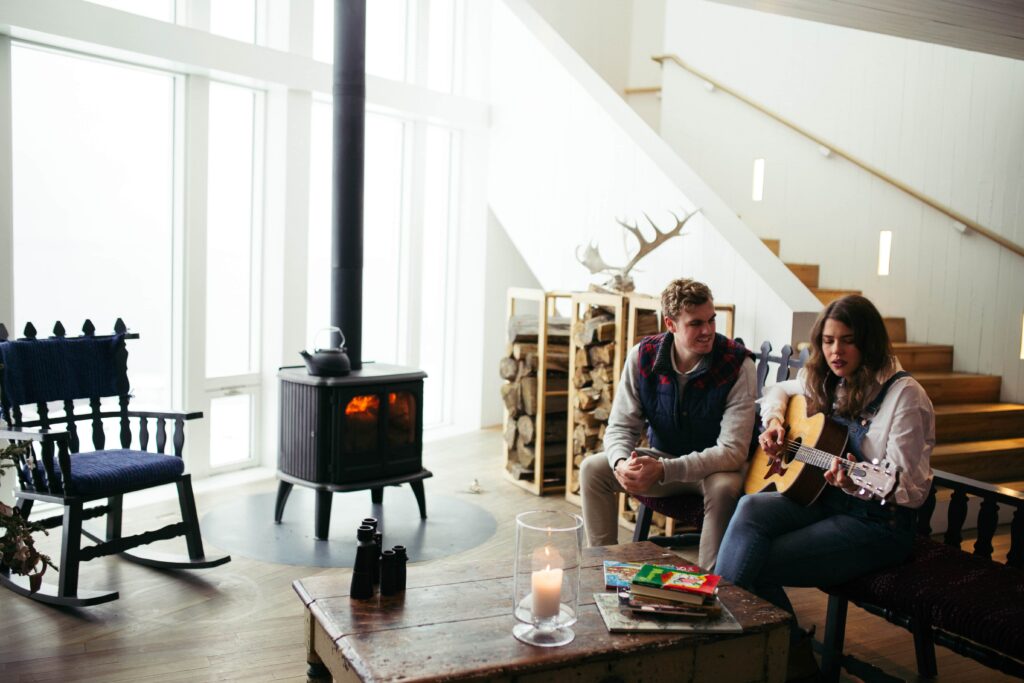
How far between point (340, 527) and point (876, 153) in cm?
389

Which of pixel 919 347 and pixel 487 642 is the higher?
pixel 919 347

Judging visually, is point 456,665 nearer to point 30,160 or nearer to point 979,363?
point 30,160

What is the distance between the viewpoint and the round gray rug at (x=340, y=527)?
376 cm

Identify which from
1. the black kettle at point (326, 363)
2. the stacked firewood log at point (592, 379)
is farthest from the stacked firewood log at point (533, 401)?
the black kettle at point (326, 363)

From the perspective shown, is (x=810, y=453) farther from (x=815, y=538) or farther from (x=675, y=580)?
(x=675, y=580)

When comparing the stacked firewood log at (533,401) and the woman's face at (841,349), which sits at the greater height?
the woman's face at (841,349)

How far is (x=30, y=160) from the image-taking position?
417 cm

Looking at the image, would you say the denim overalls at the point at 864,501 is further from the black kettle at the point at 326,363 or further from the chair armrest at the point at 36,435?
the chair armrest at the point at 36,435

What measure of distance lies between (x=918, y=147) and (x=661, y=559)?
389cm

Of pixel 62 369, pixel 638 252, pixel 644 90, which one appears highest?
pixel 644 90

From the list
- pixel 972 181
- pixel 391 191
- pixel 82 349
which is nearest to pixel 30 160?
pixel 82 349

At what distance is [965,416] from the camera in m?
4.52

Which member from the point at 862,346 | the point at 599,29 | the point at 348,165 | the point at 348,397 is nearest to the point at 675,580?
the point at 862,346

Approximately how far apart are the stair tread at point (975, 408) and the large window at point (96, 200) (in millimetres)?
4024
